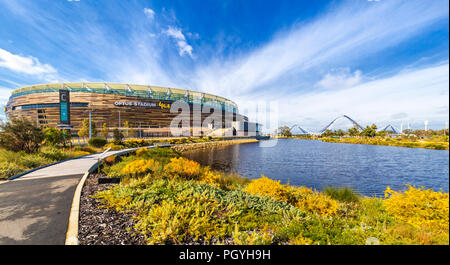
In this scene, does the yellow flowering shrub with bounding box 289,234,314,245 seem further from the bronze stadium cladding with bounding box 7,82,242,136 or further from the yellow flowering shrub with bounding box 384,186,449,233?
the bronze stadium cladding with bounding box 7,82,242,136

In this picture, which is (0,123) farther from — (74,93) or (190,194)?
(74,93)

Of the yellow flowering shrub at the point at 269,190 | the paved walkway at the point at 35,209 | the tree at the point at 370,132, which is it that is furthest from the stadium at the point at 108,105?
the tree at the point at 370,132

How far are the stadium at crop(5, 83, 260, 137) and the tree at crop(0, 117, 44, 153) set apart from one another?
44645mm

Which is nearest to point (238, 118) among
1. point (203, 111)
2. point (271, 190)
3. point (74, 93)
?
point (203, 111)

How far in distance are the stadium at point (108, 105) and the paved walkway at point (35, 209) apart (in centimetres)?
5345

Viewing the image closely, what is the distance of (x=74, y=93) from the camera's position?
6178 centimetres

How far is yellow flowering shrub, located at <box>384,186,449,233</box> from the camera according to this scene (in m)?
4.44

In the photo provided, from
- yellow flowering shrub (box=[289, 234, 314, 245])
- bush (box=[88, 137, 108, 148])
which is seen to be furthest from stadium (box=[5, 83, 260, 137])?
yellow flowering shrub (box=[289, 234, 314, 245])

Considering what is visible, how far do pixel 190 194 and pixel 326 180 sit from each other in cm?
1239

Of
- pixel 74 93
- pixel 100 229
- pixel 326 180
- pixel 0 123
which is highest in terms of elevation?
pixel 74 93

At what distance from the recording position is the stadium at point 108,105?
59938 millimetres

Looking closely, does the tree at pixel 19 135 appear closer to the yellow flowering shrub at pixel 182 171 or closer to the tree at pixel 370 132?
the yellow flowering shrub at pixel 182 171

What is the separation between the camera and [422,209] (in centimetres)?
480
